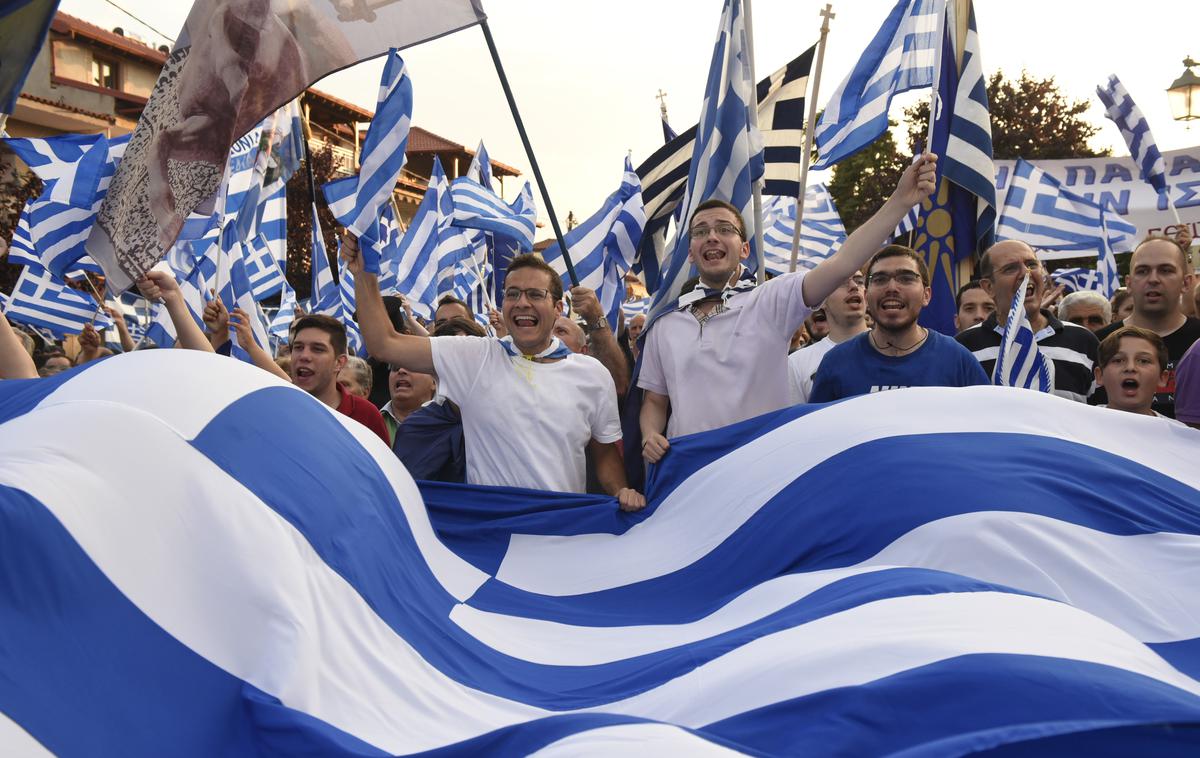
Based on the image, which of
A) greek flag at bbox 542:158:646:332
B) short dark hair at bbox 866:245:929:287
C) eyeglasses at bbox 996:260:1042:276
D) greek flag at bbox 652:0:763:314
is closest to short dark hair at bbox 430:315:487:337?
greek flag at bbox 652:0:763:314

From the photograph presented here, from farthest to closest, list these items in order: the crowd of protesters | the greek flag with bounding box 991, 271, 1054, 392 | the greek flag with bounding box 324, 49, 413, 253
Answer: the greek flag with bounding box 324, 49, 413, 253 → the greek flag with bounding box 991, 271, 1054, 392 → the crowd of protesters

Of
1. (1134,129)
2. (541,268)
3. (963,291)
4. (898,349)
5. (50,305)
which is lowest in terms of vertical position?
(50,305)

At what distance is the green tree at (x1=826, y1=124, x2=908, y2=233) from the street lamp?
1745 cm

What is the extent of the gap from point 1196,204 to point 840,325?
851 centimetres

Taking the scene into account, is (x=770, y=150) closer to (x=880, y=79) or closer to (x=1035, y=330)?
(x=880, y=79)

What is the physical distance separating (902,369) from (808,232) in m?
8.70

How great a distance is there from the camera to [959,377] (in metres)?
4.33

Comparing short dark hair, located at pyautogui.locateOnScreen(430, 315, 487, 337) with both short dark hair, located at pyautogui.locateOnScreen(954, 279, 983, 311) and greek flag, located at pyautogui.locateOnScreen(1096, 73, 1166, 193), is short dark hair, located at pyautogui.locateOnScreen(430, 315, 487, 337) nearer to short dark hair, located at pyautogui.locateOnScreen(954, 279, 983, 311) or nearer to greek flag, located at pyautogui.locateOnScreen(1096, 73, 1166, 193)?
short dark hair, located at pyautogui.locateOnScreen(954, 279, 983, 311)

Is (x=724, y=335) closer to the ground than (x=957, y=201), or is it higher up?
closer to the ground

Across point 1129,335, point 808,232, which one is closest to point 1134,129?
point 808,232

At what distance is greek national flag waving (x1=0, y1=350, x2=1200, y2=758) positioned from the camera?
1.97 m

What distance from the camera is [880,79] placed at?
7.88 metres

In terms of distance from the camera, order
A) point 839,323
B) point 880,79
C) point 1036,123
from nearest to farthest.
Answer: point 839,323, point 880,79, point 1036,123

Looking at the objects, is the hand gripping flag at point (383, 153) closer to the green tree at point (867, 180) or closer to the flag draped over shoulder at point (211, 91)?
the flag draped over shoulder at point (211, 91)
